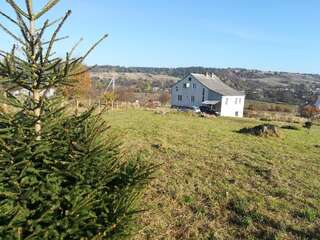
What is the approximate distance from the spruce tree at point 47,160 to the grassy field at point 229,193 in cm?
119

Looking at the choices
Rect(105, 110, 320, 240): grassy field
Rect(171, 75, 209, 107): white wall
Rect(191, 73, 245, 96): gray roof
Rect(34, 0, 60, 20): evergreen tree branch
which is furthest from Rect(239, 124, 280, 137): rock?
Rect(171, 75, 209, 107): white wall

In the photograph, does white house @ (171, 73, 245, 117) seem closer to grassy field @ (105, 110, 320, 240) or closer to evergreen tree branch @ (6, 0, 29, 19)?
grassy field @ (105, 110, 320, 240)

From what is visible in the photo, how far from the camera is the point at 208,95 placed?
212 feet

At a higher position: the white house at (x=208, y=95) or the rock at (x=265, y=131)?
the rock at (x=265, y=131)

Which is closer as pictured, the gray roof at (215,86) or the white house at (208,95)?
the white house at (208,95)

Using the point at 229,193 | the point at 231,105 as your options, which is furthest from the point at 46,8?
the point at 231,105

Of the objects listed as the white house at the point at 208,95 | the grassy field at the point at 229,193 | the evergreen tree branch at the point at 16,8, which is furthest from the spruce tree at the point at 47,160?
the white house at the point at 208,95

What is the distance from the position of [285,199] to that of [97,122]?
18.8 feet

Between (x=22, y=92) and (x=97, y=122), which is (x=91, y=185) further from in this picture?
(x=22, y=92)

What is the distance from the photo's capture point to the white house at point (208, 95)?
207ft

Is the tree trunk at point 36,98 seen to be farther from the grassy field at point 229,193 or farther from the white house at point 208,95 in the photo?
the white house at point 208,95

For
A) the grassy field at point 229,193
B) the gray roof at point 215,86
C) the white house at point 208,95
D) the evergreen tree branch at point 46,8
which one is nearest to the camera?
the evergreen tree branch at point 46,8

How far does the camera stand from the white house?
6312 centimetres

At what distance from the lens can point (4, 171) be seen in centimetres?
341
